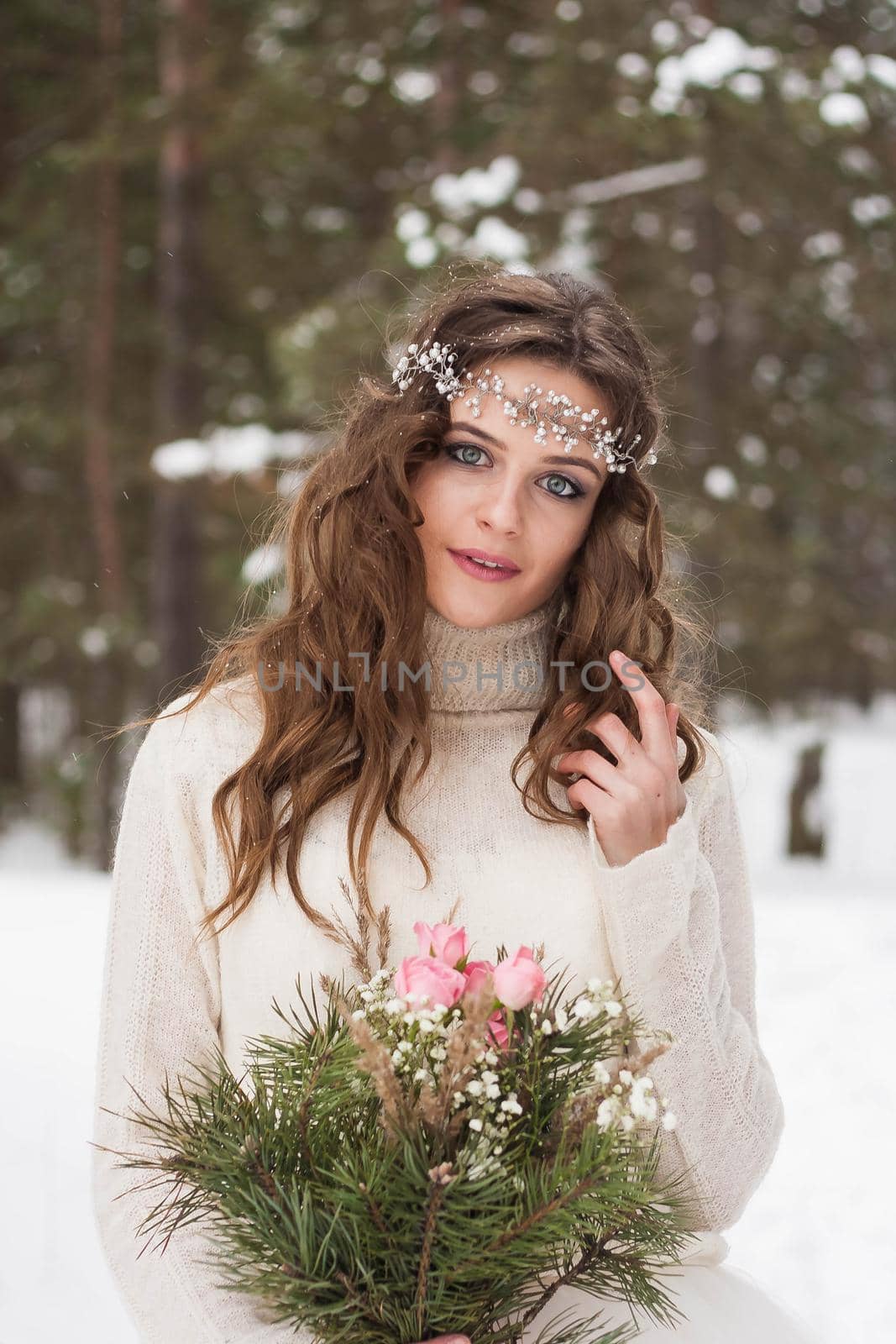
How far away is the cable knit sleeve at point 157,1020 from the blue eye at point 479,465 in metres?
0.64

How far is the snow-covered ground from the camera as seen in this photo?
3.05m

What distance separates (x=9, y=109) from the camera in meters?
11.3

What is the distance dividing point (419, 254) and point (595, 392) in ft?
18.4

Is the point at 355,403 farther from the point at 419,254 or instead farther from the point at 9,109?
the point at 9,109

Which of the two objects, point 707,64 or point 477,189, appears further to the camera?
point 477,189

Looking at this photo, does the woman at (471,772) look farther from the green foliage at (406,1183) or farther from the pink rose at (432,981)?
the pink rose at (432,981)

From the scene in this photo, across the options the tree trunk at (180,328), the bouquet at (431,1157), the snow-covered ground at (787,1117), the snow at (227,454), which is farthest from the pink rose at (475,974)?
the tree trunk at (180,328)

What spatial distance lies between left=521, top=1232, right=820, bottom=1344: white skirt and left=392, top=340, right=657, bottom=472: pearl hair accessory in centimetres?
130

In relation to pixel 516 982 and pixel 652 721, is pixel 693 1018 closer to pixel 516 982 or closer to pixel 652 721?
pixel 652 721

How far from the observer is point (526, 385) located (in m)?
2.17

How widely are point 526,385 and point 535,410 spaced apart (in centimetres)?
5

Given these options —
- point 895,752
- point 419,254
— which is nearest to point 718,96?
point 419,254

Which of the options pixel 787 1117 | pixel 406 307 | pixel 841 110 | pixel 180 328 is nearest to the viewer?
pixel 787 1117

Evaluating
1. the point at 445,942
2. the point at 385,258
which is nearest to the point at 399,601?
the point at 445,942
